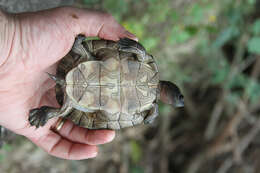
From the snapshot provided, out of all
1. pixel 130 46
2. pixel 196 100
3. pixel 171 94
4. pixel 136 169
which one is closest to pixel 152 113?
pixel 171 94

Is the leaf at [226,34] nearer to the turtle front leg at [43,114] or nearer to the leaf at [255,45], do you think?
the leaf at [255,45]

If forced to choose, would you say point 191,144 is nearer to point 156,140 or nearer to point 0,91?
point 156,140

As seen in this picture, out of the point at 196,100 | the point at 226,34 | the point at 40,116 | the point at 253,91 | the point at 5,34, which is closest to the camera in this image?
the point at 5,34

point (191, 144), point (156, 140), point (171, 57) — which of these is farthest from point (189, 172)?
point (171, 57)

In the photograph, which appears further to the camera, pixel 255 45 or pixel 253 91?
pixel 253 91

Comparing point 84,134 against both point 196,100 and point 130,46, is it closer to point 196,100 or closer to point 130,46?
point 130,46

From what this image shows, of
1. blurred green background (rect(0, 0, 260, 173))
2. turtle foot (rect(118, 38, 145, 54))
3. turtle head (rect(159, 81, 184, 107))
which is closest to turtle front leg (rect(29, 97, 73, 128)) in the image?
turtle foot (rect(118, 38, 145, 54))

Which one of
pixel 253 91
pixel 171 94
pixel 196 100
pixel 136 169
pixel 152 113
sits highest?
pixel 171 94

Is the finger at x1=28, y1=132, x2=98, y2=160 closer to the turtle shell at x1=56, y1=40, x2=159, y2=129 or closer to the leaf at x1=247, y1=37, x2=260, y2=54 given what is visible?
the turtle shell at x1=56, y1=40, x2=159, y2=129
